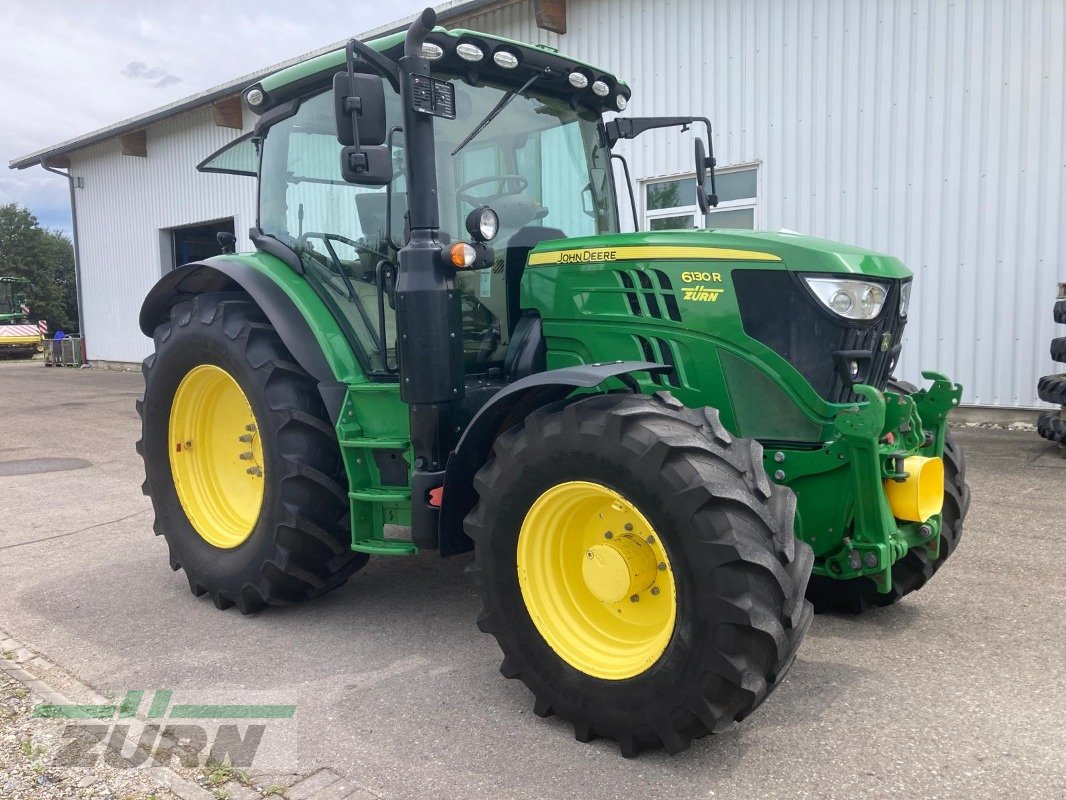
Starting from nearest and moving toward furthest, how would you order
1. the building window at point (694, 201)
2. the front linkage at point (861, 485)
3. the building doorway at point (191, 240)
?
1. the front linkage at point (861, 485)
2. the building window at point (694, 201)
3. the building doorway at point (191, 240)

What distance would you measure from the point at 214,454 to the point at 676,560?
9.47ft

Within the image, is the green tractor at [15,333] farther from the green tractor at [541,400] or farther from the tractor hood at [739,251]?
the tractor hood at [739,251]

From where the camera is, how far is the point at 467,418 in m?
3.68

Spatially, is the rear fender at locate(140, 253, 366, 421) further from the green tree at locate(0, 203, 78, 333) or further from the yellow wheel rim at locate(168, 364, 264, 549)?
the green tree at locate(0, 203, 78, 333)

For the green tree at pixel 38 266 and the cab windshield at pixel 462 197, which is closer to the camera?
the cab windshield at pixel 462 197

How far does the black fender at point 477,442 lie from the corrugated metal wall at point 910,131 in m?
6.37

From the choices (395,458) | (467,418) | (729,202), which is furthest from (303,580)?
(729,202)

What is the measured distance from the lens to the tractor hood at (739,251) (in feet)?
10.7

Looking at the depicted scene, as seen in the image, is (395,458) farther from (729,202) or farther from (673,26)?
(673,26)

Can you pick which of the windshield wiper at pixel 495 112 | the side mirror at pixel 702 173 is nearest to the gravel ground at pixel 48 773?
the windshield wiper at pixel 495 112

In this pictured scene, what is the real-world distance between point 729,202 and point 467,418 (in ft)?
24.0

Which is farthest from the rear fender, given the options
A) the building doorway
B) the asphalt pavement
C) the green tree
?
the green tree

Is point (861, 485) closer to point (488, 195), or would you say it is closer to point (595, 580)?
point (595, 580)

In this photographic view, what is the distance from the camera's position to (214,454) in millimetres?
4680
